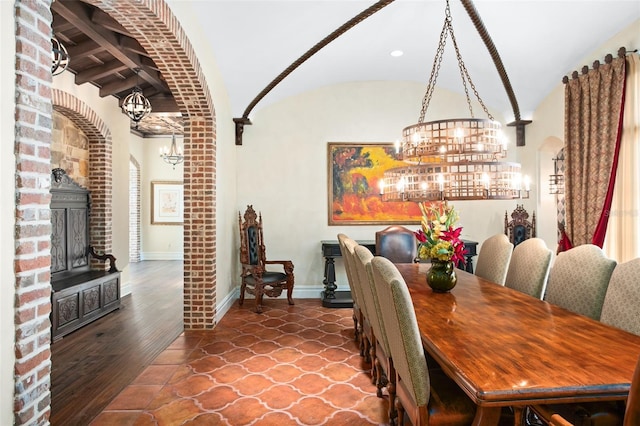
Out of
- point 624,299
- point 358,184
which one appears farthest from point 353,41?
point 624,299

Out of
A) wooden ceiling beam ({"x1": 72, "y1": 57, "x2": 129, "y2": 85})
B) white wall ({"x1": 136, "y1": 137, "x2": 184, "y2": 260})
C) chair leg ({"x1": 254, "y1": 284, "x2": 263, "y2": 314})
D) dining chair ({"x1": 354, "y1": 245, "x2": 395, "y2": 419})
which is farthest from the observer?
white wall ({"x1": 136, "y1": 137, "x2": 184, "y2": 260})

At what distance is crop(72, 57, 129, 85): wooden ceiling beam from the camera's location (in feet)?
15.0

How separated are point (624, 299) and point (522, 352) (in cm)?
85

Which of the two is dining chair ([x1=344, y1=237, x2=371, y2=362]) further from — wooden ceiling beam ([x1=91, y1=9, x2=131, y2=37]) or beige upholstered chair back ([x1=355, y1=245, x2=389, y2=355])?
wooden ceiling beam ([x1=91, y1=9, x2=131, y2=37])

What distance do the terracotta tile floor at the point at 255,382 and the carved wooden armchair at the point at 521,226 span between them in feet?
9.21

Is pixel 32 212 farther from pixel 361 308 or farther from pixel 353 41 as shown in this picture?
pixel 353 41

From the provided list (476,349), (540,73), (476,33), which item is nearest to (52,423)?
(476,349)

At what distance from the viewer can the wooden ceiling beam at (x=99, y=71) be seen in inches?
180

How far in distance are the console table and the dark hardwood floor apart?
1.84 meters

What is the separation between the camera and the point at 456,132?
9.32 ft

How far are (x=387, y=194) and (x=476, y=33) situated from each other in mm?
1996

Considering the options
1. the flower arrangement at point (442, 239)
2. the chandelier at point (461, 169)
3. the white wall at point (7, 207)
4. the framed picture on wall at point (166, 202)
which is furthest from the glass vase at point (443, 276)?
the framed picture on wall at point (166, 202)

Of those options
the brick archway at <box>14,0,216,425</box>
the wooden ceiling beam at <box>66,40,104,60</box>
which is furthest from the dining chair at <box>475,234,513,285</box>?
the wooden ceiling beam at <box>66,40,104,60</box>

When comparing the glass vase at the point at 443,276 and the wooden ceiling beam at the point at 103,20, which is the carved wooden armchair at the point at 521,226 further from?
the wooden ceiling beam at the point at 103,20
